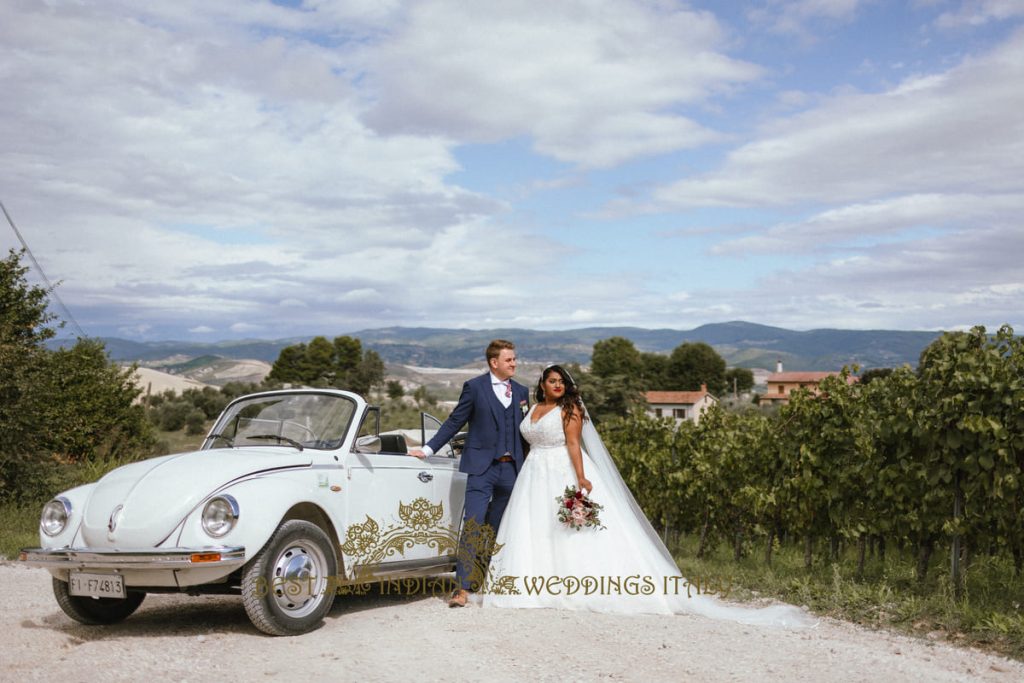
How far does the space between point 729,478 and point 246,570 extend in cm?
640

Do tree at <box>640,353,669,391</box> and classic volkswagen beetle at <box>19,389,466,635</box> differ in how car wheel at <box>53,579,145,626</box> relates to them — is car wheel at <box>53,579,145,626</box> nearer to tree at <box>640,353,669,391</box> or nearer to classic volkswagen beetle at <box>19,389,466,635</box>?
classic volkswagen beetle at <box>19,389,466,635</box>

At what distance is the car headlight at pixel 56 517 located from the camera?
6824 millimetres

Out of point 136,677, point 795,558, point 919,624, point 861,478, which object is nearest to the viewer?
point 136,677

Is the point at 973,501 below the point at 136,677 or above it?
above

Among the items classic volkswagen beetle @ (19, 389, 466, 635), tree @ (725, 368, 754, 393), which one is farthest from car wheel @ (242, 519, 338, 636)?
tree @ (725, 368, 754, 393)

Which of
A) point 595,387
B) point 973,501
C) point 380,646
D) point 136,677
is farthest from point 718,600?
point 595,387

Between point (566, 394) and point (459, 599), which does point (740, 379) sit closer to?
point (566, 394)

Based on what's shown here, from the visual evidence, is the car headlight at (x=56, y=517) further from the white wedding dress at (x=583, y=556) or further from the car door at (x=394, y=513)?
the white wedding dress at (x=583, y=556)

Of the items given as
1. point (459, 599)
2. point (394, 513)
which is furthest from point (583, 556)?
point (394, 513)

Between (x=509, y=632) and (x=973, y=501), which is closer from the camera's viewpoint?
(x=509, y=632)

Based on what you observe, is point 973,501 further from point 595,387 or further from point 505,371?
point 595,387

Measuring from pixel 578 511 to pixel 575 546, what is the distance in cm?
30

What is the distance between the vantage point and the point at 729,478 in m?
11.0

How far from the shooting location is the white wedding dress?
7.62 metres
